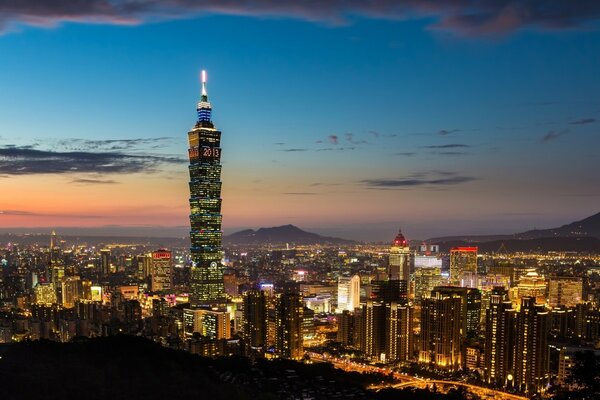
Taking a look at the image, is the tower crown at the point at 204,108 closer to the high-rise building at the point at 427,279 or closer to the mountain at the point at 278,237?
the high-rise building at the point at 427,279

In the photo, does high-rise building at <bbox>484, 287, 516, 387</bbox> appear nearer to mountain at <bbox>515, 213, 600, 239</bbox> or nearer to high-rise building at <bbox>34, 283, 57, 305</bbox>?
high-rise building at <bbox>34, 283, 57, 305</bbox>

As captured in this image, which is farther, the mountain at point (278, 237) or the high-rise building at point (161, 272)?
the mountain at point (278, 237)

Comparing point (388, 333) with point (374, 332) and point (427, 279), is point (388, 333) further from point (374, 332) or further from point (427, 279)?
point (427, 279)

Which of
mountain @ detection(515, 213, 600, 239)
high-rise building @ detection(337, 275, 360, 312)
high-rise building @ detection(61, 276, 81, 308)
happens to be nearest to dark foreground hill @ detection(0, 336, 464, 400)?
high-rise building @ detection(337, 275, 360, 312)

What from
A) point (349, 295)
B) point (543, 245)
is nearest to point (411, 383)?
point (349, 295)

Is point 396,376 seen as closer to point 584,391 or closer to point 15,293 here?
point 584,391

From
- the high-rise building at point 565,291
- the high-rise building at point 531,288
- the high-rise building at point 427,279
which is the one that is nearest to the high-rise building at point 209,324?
the high-rise building at point 531,288

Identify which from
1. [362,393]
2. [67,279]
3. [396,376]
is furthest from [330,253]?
[362,393]
